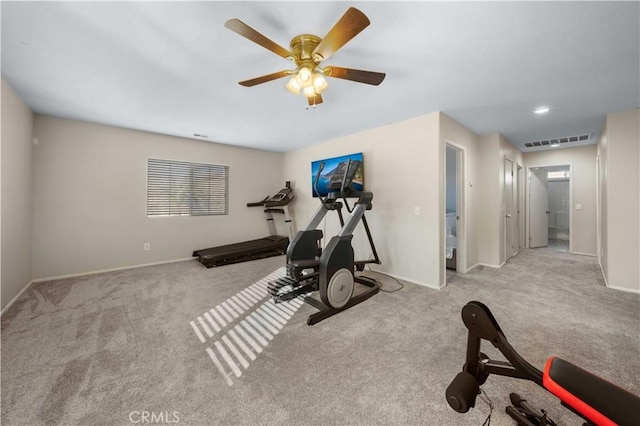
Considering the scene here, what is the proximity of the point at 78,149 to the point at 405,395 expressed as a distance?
522 cm

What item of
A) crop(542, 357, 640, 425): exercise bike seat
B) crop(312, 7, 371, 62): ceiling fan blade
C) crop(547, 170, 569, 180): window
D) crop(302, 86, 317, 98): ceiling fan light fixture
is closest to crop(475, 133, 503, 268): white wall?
crop(302, 86, 317, 98): ceiling fan light fixture

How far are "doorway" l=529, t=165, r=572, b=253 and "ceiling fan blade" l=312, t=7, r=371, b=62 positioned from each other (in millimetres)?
6675

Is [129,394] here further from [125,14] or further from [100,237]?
[100,237]

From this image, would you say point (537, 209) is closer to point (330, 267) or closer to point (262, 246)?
point (330, 267)

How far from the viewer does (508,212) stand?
4.77 metres

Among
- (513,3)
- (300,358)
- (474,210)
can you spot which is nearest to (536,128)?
(474,210)

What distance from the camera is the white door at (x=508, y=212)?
4594mm

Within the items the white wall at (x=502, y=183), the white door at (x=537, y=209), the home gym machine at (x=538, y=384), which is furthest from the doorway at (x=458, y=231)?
the white door at (x=537, y=209)

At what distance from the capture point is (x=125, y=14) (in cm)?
159

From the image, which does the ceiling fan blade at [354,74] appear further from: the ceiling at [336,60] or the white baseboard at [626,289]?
the white baseboard at [626,289]

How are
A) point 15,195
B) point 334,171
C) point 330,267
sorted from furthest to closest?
point 334,171 → point 15,195 → point 330,267

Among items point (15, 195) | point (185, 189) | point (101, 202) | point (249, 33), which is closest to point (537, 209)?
point (249, 33)

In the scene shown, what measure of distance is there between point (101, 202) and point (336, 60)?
13.9 feet

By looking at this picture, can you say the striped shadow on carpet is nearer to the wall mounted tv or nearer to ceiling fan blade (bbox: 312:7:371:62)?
the wall mounted tv
